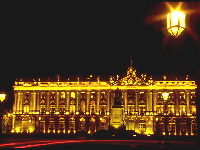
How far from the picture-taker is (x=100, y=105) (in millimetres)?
61594

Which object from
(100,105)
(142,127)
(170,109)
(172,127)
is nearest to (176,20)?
(142,127)

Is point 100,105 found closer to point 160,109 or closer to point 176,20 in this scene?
point 160,109

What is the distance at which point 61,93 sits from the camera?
205ft

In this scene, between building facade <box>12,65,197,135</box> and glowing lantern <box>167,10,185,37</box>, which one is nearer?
glowing lantern <box>167,10,185,37</box>

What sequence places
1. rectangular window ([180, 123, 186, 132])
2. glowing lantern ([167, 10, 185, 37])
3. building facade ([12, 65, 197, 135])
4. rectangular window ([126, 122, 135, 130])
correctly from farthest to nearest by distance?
1. building facade ([12, 65, 197, 135])
2. rectangular window ([126, 122, 135, 130])
3. rectangular window ([180, 123, 186, 132])
4. glowing lantern ([167, 10, 185, 37])

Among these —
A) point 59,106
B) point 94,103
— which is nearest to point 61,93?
point 59,106

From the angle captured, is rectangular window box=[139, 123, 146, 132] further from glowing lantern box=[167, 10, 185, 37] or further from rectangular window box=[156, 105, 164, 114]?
glowing lantern box=[167, 10, 185, 37]

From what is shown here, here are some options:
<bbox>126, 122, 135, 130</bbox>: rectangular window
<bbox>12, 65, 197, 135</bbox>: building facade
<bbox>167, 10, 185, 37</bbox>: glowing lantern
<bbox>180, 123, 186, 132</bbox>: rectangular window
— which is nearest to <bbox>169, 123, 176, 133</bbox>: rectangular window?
<bbox>12, 65, 197, 135</bbox>: building facade

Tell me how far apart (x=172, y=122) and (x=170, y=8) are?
51.4 metres

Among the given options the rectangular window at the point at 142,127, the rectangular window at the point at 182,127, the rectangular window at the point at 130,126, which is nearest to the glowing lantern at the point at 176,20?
the rectangular window at the point at 142,127

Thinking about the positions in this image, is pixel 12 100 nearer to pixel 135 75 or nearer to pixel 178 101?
pixel 135 75

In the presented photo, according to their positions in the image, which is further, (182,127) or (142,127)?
(142,127)

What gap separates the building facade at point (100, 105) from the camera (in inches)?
2333

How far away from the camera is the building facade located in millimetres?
59250
